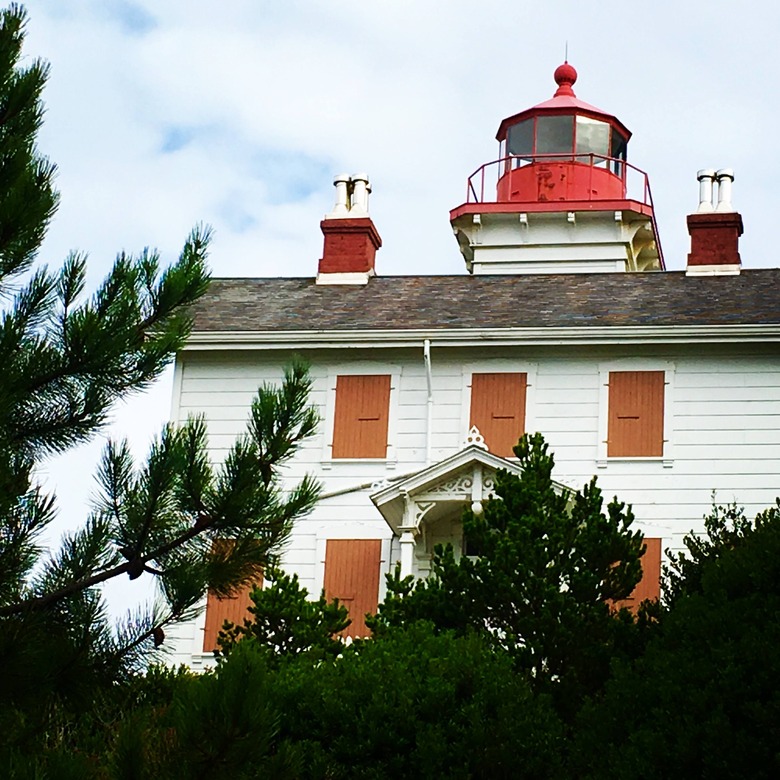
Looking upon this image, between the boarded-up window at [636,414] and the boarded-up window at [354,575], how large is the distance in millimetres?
3349

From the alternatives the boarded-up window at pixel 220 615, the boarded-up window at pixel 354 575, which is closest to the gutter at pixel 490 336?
the boarded-up window at pixel 354 575

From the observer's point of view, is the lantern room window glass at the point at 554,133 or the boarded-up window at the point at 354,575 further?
the lantern room window glass at the point at 554,133

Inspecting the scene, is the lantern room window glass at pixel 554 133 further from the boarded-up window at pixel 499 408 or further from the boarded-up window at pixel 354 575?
the boarded-up window at pixel 354 575

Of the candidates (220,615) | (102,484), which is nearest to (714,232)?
(220,615)

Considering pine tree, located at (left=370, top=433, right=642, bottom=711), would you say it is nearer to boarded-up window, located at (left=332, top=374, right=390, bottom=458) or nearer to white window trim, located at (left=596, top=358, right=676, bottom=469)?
white window trim, located at (left=596, top=358, right=676, bottom=469)

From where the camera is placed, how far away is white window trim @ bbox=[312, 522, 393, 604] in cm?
2403

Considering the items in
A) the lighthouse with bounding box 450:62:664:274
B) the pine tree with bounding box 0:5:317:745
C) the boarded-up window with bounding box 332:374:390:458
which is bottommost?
the pine tree with bounding box 0:5:317:745

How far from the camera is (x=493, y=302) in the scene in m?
26.5

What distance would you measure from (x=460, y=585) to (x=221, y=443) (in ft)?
21.8

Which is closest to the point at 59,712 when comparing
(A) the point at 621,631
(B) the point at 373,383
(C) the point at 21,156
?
(C) the point at 21,156

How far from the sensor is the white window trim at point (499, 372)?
24547mm

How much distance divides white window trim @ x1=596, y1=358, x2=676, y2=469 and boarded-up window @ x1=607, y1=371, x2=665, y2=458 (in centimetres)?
5

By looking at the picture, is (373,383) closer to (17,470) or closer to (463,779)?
(463,779)

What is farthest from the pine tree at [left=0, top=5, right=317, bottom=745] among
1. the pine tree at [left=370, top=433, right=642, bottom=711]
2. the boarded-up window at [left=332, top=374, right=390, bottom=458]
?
the boarded-up window at [left=332, top=374, right=390, bottom=458]
